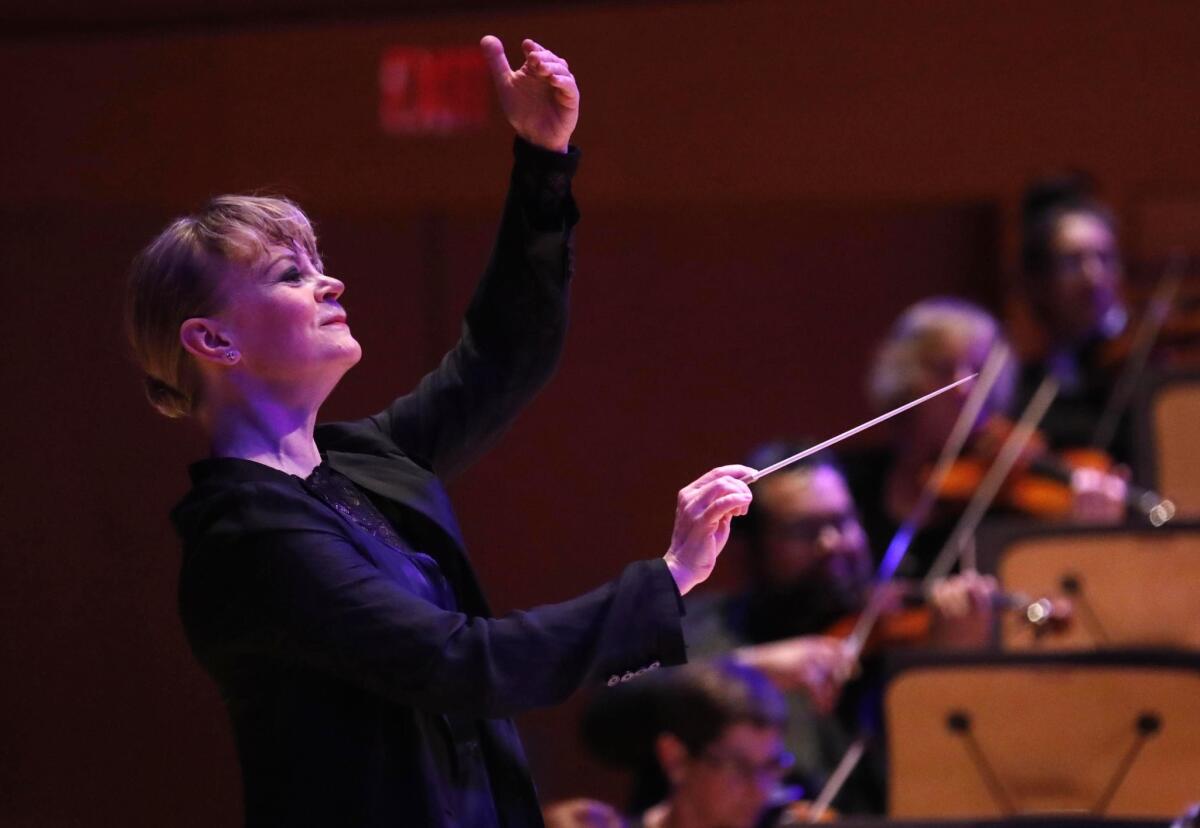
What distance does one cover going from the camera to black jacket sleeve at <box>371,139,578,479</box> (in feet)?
3.58

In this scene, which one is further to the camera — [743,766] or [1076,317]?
[1076,317]

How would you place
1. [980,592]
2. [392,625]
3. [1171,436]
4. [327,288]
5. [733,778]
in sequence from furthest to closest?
[1171,436]
[980,592]
[733,778]
[327,288]
[392,625]

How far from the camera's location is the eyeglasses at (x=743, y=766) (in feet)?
5.85

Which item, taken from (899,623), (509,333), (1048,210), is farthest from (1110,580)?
(509,333)

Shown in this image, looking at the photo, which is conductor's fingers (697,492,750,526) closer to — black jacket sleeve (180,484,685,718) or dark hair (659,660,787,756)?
black jacket sleeve (180,484,685,718)

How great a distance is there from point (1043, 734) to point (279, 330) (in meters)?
0.97

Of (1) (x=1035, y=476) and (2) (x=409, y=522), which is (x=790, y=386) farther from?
(2) (x=409, y=522)

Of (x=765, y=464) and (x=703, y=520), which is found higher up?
(x=703, y=520)

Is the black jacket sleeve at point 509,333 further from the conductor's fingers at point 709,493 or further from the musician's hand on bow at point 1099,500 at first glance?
the musician's hand on bow at point 1099,500

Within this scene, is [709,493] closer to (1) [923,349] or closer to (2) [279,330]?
(2) [279,330]

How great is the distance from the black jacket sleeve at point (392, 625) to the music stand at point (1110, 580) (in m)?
1.04

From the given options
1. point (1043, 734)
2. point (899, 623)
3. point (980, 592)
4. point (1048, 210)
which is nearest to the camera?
point (1043, 734)

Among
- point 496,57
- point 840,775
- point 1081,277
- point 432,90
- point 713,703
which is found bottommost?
point 840,775

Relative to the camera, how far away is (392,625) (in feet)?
2.91
